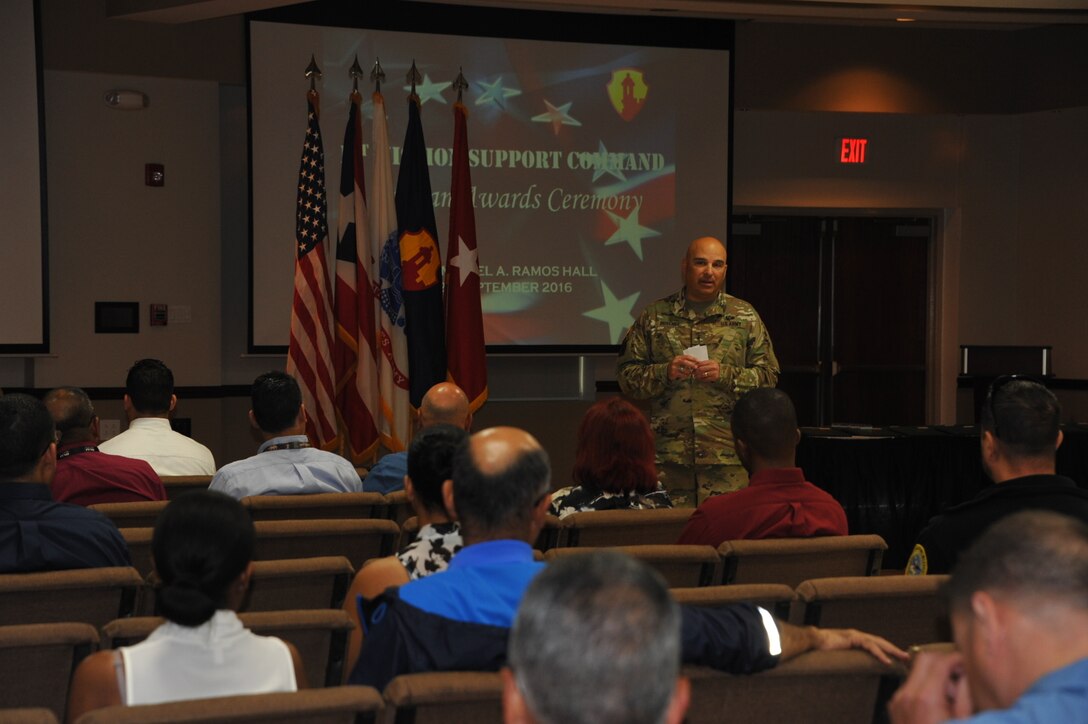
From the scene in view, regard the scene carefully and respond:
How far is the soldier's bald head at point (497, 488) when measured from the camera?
6.94ft

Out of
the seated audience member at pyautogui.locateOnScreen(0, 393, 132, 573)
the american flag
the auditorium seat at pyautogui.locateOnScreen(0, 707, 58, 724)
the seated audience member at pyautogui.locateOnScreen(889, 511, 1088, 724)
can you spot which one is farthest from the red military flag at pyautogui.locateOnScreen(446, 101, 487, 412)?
the seated audience member at pyautogui.locateOnScreen(889, 511, 1088, 724)

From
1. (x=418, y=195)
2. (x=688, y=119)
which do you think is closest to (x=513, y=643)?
(x=418, y=195)

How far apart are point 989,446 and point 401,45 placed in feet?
19.3

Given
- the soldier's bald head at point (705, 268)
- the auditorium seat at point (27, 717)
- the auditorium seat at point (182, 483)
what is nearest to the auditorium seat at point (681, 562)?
the auditorium seat at point (27, 717)

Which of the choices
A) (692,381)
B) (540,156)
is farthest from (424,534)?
(540,156)

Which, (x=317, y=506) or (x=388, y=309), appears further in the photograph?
(x=388, y=309)

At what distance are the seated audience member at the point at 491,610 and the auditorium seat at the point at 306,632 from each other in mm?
162

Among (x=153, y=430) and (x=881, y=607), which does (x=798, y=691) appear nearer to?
(x=881, y=607)

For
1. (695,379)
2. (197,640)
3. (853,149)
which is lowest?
(197,640)

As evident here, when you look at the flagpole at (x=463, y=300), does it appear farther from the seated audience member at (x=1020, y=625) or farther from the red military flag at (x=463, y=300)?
the seated audience member at (x=1020, y=625)

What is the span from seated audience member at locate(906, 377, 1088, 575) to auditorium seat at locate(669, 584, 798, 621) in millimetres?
595

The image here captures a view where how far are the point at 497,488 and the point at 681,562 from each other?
899 millimetres

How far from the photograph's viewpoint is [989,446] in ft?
10.0

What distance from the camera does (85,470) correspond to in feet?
12.6
